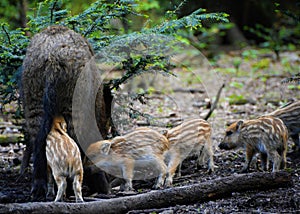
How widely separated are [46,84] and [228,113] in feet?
18.7

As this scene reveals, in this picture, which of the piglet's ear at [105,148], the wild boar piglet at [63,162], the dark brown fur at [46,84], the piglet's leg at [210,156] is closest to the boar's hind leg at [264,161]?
the piglet's leg at [210,156]

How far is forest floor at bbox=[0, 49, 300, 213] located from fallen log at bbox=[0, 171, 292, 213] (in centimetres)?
6

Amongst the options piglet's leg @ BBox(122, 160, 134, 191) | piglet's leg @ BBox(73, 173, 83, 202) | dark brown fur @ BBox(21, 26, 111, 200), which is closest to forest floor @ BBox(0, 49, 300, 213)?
piglet's leg @ BBox(122, 160, 134, 191)

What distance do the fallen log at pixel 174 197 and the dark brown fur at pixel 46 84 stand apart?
42.8 inches

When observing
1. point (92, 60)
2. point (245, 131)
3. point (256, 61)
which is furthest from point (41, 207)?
point (256, 61)

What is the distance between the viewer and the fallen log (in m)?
4.46

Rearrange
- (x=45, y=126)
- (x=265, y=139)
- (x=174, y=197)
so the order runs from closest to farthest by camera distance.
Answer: (x=174, y=197), (x=45, y=126), (x=265, y=139)

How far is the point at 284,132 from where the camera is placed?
643 centimetres

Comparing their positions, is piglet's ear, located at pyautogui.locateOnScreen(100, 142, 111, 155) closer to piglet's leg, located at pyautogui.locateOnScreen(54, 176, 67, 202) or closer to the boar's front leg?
piglet's leg, located at pyautogui.locateOnScreen(54, 176, 67, 202)

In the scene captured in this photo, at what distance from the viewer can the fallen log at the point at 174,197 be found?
4461 mm

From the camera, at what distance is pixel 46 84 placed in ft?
18.1

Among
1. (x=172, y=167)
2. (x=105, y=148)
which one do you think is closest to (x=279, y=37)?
(x=172, y=167)

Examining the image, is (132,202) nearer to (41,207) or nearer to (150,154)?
(41,207)

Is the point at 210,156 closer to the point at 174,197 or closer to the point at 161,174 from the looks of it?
the point at 161,174
